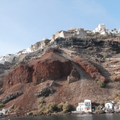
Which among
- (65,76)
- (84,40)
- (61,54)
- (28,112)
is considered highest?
(84,40)

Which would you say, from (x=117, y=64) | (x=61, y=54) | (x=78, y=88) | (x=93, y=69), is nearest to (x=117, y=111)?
(x=78, y=88)

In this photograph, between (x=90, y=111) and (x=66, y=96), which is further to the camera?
(x=66, y=96)

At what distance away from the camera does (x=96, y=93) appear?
82.5 metres

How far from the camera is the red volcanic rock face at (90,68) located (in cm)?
9244

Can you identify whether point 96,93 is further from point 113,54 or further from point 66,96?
point 113,54

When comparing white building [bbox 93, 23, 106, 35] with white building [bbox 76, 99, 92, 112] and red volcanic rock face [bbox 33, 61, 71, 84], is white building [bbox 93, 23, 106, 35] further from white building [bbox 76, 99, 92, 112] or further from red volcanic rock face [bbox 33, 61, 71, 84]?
white building [bbox 76, 99, 92, 112]

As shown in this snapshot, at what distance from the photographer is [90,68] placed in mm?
97125

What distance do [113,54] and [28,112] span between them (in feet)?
182

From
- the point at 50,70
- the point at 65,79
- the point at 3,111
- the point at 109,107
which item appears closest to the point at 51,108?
the point at 3,111

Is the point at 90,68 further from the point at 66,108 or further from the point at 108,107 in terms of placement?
the point at 66,108

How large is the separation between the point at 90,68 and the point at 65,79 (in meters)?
11.2

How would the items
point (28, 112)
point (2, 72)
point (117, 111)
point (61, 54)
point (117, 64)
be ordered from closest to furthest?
1. point (117, 111)
2. point (28, 112)
3. point (117, 64)
4. point (61, 54)
5. point (2, 72)

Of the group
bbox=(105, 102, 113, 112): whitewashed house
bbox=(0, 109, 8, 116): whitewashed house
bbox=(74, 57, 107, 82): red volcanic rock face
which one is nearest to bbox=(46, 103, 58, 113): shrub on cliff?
bbox=(0, 109, 8, 116): whitewashed house

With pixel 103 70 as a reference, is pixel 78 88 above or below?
below
